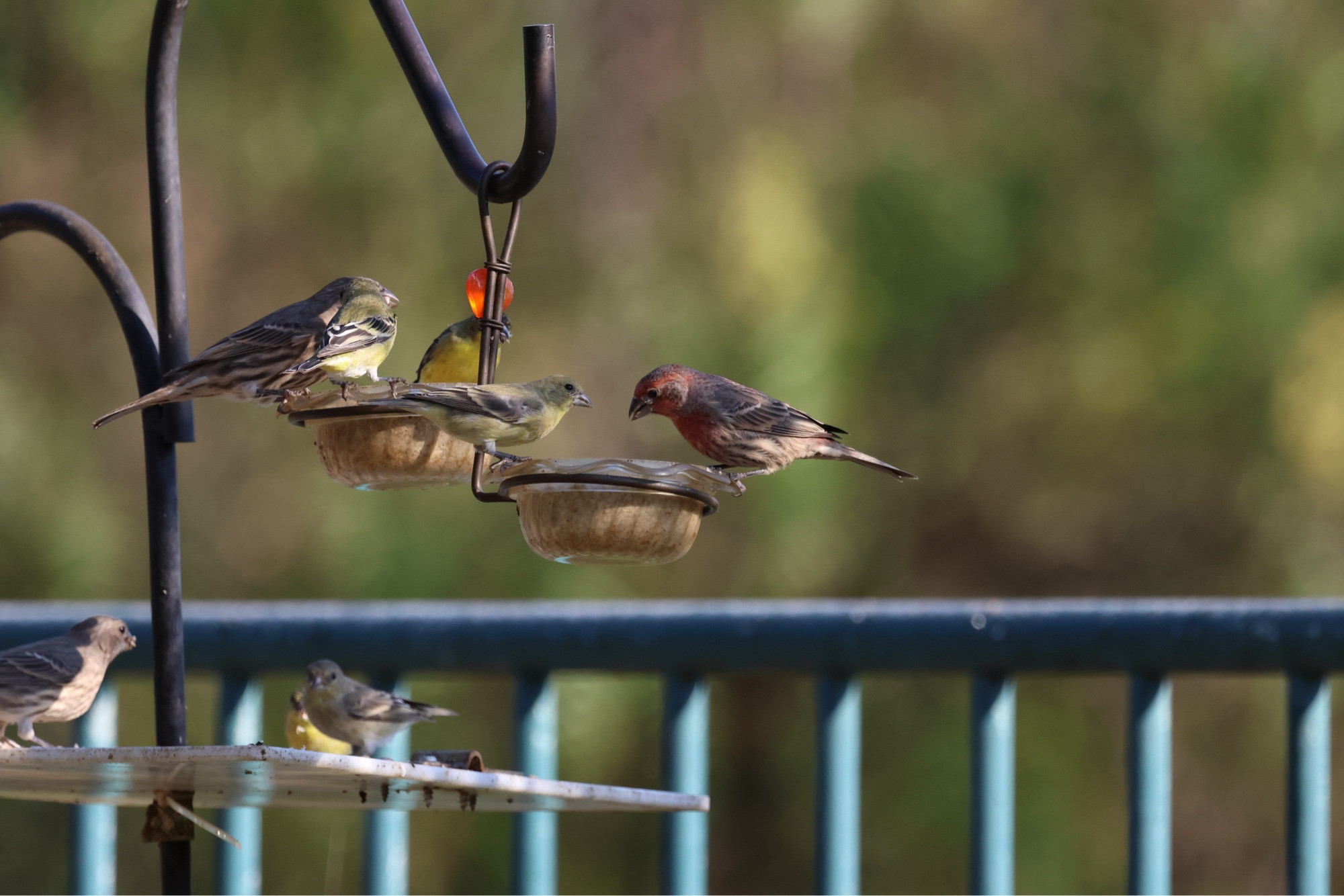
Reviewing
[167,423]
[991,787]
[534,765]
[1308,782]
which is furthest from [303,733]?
[1308,782]

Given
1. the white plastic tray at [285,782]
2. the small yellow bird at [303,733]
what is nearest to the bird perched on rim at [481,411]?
the white plastic tray at [285,782]

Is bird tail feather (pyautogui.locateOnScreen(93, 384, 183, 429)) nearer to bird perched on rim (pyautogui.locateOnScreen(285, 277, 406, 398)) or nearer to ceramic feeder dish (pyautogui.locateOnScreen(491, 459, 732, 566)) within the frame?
bird perched on rim (pyautogui.locateOnScreen(285, 277, 406, 398))

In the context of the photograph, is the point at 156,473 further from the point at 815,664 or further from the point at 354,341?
the point at 815,664

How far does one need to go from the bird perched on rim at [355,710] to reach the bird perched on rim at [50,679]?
439 millimetres

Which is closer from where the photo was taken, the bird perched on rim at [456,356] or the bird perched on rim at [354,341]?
the bird perched on rim at [354,341]

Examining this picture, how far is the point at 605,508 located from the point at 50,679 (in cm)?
81

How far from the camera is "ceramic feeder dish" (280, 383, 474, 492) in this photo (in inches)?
62.7

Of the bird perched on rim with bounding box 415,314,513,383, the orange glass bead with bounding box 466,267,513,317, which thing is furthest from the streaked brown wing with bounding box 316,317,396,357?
the orange glass bead with bounding box 466,267,513,317

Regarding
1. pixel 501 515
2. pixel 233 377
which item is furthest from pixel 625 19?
pixel 233 377

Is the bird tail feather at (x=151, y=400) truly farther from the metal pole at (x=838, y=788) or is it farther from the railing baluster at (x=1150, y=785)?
the railing baluster at (x=1150, y=785)

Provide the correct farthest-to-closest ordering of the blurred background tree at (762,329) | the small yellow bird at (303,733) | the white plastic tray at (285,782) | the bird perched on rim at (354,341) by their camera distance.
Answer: the blurred background tree at (762,329) → the small yellow bird at (303,733) → the bird perched on rim at (354,341) → the white plastic tray at (285,782)

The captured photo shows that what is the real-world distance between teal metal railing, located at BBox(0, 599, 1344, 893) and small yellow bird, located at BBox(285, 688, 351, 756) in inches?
8.6

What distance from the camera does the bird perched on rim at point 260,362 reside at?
5.30 ft

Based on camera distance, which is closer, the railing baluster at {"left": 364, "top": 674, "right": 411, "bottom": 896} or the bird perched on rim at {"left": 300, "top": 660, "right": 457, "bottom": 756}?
the railing baluster at {"left": 364, "top": 674, "right": 411, "bottom": 896}
